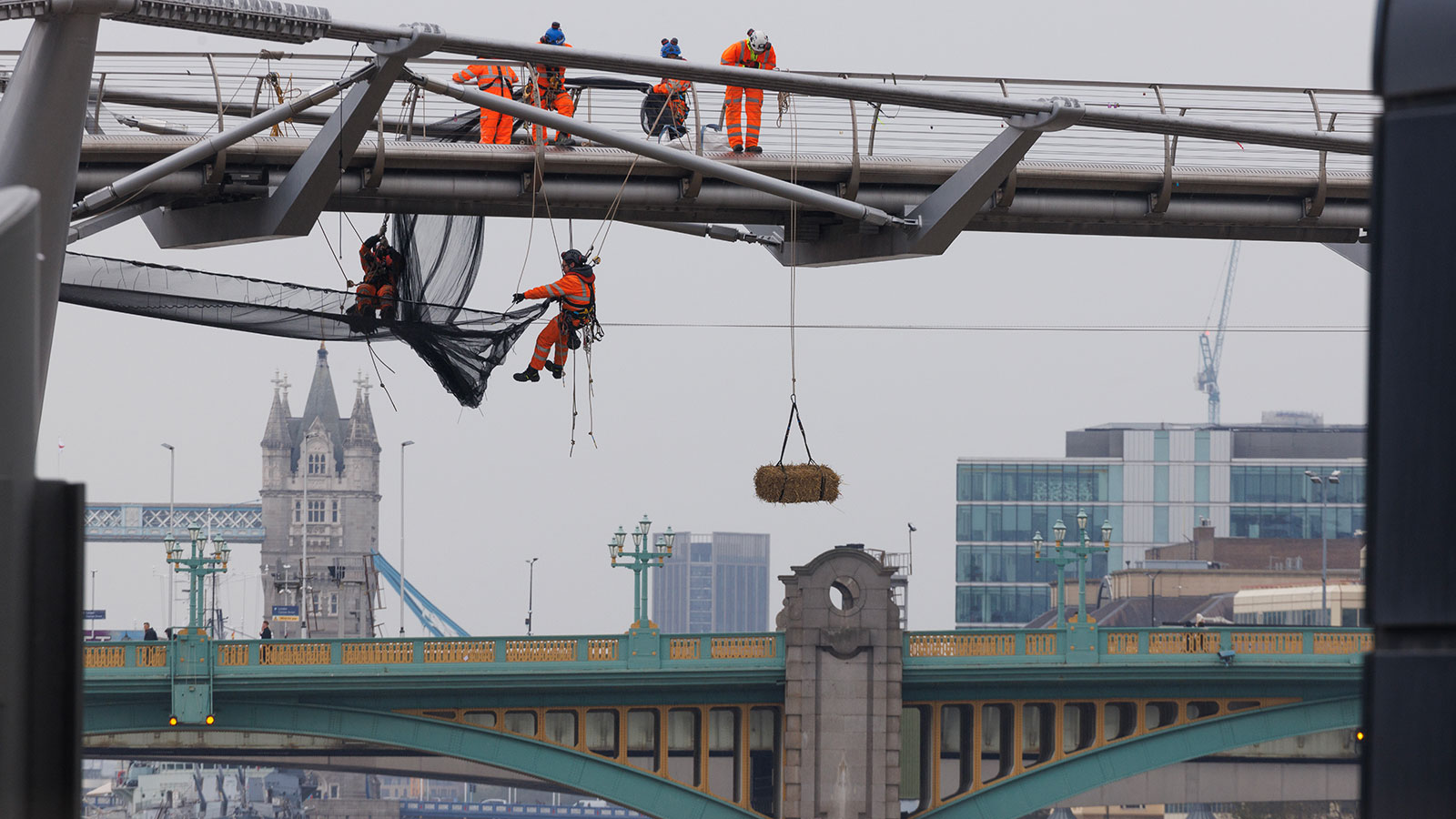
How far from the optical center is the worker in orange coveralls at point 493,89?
1619 centimetres

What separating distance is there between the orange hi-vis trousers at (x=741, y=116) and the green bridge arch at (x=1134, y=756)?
92.2ft

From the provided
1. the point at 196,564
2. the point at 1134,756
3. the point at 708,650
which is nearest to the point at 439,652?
the point at 708,650

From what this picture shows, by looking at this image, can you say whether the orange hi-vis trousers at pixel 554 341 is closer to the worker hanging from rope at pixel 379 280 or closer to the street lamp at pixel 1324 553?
the worker hanging from rope at pixel 379 280

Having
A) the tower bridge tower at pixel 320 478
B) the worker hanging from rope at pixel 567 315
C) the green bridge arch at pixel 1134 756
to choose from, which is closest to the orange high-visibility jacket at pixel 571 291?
the worker hanging from rope at pixel 567 315

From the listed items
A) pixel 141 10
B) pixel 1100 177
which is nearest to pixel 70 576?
pixel 141 10

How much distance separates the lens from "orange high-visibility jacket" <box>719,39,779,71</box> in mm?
17516

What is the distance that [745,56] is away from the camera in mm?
17609

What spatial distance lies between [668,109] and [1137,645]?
28.7 m

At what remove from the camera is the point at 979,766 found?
140 feet

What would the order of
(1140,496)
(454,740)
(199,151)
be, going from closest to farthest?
(199,151), (454,740), (1140,496)

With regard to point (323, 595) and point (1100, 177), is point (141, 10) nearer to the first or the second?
point (1100, 177)

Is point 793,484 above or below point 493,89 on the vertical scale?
Answer: below

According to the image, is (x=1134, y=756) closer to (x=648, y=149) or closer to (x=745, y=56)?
(x=745, y=56)

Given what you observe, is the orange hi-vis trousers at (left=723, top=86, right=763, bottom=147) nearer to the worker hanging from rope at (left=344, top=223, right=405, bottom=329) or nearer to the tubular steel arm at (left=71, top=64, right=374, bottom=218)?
the worker hanging from rope at (left=344, top=223, right=405, bottom=329)
